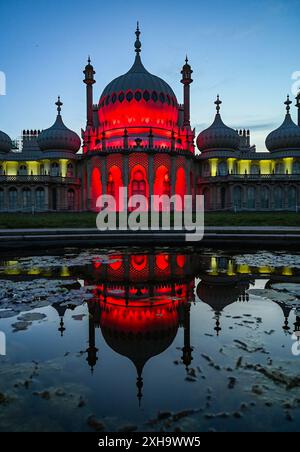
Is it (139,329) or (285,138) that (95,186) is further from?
(139,329)

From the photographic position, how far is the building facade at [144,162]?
39.8 metres

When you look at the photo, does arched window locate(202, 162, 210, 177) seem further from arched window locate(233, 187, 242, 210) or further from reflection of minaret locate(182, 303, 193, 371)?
reflection of minaret locate(182, 303, 193, 371)

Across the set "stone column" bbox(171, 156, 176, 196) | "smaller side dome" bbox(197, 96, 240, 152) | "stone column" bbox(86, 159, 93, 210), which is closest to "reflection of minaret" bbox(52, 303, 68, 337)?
"stone column" bbox(171, 156, 176, 196)

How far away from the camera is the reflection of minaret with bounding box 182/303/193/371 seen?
4.04 m

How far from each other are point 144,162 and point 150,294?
32892mm

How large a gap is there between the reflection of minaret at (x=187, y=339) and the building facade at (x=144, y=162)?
3259 cm

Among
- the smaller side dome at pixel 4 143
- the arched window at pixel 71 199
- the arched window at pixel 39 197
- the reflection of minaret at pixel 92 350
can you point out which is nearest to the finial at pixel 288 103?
the arched window at pixel 71 199

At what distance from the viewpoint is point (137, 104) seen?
41125mm

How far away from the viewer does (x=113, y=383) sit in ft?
11.5

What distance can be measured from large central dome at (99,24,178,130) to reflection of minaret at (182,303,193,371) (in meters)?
37.4

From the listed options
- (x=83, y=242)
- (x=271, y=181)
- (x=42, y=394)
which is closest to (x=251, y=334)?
(x=42, y=394)

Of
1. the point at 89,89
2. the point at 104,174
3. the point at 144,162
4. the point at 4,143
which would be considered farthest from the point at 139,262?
the point at 4,143
